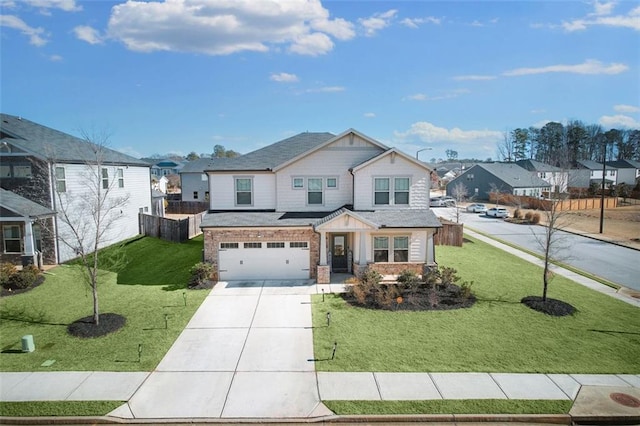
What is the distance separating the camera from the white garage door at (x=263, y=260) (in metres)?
19.2

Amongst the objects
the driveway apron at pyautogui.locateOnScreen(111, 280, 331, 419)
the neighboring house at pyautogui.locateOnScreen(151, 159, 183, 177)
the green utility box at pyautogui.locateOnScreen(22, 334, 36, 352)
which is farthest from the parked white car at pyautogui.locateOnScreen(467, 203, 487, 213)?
the neighboring house at pyautogui.locateOnScreen(151, 159, 183, 177)

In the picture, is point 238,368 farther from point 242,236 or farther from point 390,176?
point 390,176

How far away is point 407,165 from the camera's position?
20453mm

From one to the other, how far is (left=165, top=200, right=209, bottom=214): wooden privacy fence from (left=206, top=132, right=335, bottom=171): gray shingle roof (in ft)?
67.0

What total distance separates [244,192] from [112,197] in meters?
10.5

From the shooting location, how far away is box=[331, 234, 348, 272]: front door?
2100cm

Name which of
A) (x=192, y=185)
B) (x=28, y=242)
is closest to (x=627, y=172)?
(x=192, y=185)

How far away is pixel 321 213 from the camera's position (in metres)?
20.9

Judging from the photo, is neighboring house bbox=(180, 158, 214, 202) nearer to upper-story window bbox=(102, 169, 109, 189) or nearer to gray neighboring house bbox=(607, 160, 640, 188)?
upper-story window bbox=(102, 169, 109, 189)

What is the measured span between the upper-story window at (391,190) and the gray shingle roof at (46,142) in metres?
14.4

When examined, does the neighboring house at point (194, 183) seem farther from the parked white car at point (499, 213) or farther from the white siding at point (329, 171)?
the parked white car at point (499, 213)

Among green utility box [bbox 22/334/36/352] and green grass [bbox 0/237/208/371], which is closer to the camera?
green grass [bbox 0/237/208/371]

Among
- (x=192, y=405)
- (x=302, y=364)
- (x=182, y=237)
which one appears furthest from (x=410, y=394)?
(x=182, y=237)

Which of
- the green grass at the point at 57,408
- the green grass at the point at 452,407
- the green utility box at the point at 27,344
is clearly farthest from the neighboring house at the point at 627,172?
the green utility box at the point at 27,344
